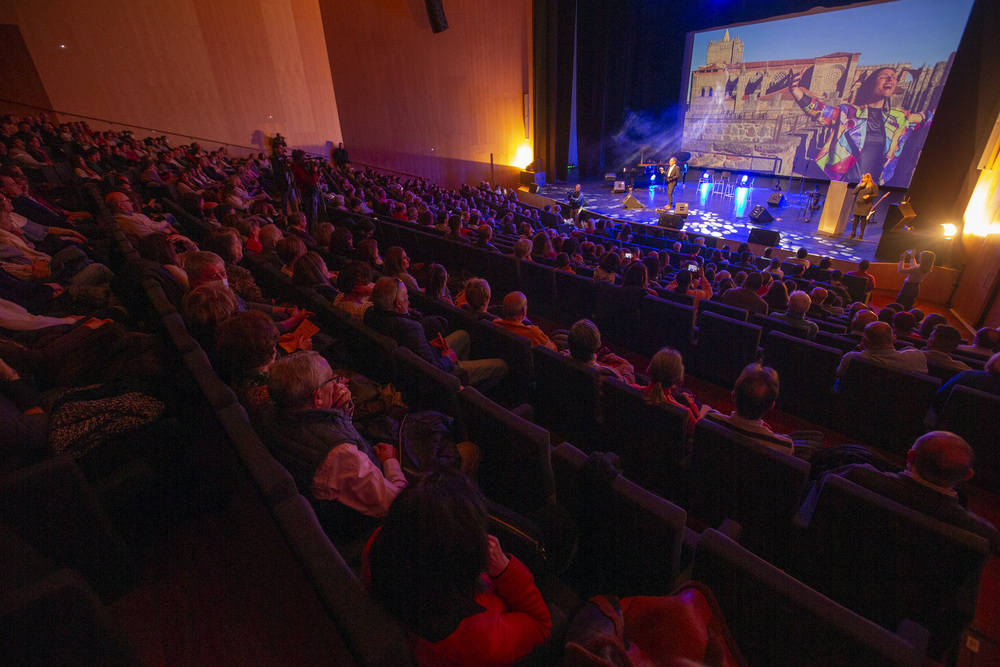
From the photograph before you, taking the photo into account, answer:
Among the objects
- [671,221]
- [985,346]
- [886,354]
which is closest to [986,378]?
[886,354]

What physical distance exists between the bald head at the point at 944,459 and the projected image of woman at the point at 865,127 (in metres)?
12.0

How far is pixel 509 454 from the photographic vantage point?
1897 millimetres

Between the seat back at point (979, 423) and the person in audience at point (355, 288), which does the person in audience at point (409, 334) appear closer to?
the person in audience at point (355, 288)

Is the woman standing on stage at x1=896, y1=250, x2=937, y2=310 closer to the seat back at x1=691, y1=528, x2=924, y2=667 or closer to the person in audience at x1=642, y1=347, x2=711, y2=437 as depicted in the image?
the person in audience at x1=642, y1=347, x2=711, y2=437

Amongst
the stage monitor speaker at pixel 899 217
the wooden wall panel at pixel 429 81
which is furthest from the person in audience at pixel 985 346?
the wooden wall panel at pixel 429 81

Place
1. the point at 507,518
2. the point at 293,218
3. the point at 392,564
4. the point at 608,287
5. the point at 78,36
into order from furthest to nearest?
the point at 78,36
the point at 293,218
the point at 608,287
the point at 507,518
the point at 392,564

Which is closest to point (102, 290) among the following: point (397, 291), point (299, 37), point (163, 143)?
point (397, 291)

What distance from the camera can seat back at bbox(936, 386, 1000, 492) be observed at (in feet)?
7.82

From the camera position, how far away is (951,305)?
269 inches

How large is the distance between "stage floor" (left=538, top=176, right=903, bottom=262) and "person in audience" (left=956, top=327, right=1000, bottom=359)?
491cm

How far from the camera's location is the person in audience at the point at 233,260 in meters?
3.36

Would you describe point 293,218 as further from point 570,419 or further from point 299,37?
point 299,37

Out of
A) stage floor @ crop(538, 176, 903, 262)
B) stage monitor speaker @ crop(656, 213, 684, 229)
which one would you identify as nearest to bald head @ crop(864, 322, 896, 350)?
stage floor @ crop(538, 176, 903, 262)

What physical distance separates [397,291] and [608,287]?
2213 mm
